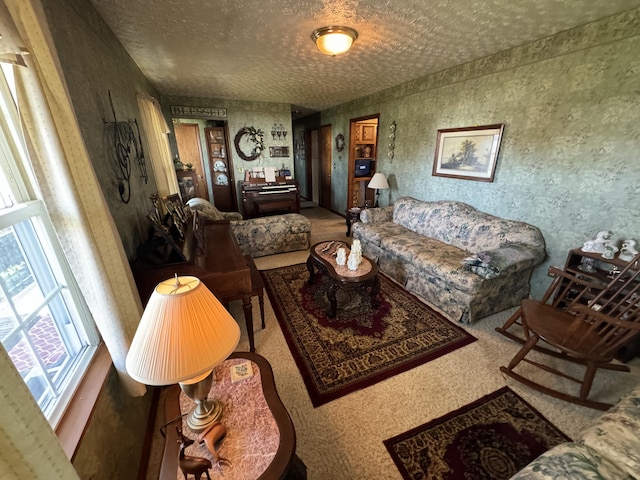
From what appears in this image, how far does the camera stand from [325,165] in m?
6.40

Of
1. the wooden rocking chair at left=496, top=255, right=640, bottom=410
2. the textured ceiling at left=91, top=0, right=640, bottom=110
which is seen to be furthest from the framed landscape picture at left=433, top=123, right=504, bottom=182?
the wooden rocking chair at left=496, top=255, right=640, bottom=410

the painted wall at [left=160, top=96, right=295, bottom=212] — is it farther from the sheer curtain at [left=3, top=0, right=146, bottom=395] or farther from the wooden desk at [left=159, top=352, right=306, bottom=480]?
the wooden desk at [left=159, top=352, right=306, bottom=480]

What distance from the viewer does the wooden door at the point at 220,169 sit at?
5.64 m

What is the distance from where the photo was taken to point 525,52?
7.94ft

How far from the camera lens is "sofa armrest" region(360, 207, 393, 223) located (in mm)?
3875

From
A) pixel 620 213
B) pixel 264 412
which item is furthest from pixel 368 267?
pixel 620 213

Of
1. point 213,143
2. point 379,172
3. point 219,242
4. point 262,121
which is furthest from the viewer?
point 213,143

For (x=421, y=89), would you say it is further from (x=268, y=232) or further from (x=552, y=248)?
(x=268, y=232)

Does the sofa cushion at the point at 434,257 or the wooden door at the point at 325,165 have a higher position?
the wooden door at the point at 325,165

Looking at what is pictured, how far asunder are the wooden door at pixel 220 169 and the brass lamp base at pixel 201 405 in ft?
16.9

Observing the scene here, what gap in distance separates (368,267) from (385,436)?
1.31m

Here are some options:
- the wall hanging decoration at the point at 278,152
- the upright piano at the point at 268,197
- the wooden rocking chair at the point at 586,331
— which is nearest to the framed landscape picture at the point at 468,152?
the wooden rocking chair at the point at 586,331

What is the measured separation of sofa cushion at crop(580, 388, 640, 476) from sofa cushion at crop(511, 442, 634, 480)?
35 mm

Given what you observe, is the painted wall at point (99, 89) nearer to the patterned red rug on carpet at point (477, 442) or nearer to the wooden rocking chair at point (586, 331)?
the patterned red rug on carpet at point (477, 442)
